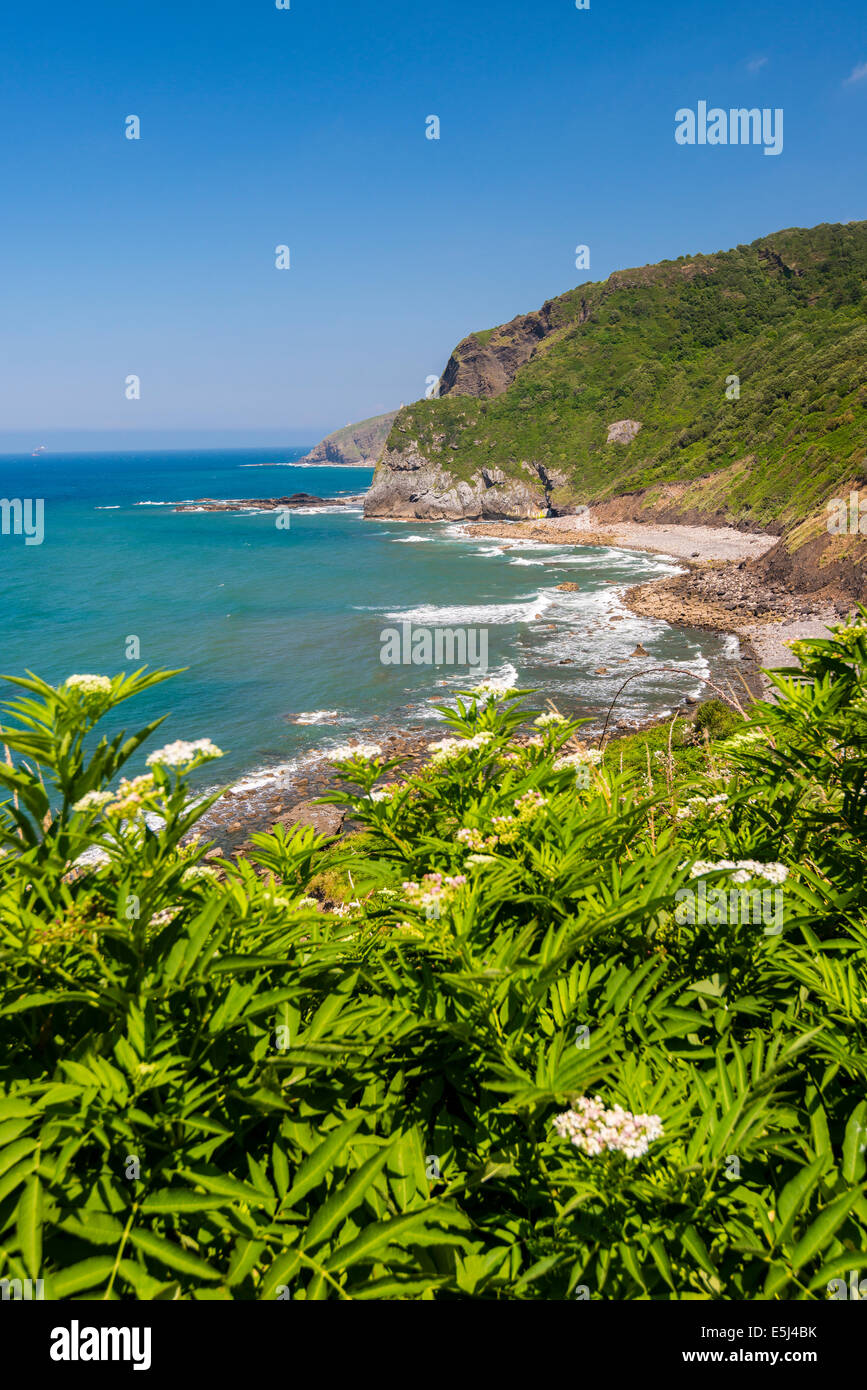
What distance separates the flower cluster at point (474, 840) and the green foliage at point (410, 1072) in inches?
1.4

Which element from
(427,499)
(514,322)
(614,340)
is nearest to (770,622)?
(427,499)

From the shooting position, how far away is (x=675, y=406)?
113 m

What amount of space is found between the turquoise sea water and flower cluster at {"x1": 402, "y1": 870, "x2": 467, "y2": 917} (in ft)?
89.5

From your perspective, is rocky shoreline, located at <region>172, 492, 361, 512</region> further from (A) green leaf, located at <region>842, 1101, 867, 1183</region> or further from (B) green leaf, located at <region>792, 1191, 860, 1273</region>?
(B) green leaf, located at <region>792, 1191, 860, 1273</region>

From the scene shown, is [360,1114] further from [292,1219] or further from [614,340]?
[614,340]

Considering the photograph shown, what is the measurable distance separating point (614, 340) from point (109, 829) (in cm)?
15867

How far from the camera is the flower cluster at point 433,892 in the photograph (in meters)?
2.27

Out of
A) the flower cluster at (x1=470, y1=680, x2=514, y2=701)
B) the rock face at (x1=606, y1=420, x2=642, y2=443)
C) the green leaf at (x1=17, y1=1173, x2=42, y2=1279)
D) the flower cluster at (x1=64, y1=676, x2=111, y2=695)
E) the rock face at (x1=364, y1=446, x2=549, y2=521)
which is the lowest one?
the green leaf at (x1=17, y1=1173, x2=42, y2=1279)

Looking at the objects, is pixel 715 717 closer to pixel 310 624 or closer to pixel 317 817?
pixel 317 817

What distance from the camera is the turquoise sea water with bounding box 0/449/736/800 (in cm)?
3566

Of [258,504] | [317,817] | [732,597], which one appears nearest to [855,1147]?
[317,817]

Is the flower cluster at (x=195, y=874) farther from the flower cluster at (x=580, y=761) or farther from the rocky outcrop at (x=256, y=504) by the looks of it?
the rocky outcrop at (x=256, y=504)

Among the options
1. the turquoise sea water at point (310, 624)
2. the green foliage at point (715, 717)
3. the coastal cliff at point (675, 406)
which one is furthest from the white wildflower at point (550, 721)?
the coastal cliff at point (675, 406)

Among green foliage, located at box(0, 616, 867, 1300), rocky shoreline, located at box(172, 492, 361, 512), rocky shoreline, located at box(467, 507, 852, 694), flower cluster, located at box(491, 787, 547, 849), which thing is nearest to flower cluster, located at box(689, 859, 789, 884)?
green foliage, located at box(0, 616, 867, 1300)
